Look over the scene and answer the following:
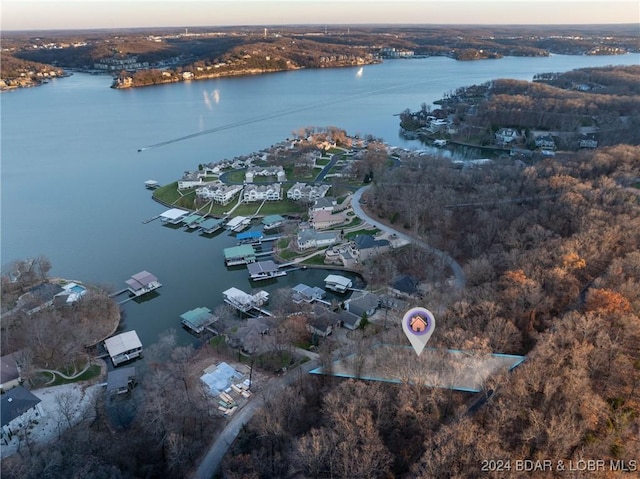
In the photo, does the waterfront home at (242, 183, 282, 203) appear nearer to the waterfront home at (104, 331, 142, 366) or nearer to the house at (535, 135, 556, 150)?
A: the waterfront home at (104, 331, 142, 366)

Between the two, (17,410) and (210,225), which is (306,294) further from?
(17,410)

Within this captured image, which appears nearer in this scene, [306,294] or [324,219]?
[306,294]

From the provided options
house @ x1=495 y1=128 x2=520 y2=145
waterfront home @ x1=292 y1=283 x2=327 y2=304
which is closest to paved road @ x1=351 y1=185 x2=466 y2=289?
waterfront home @ x1=292 y1=283 x2=327 y2=304

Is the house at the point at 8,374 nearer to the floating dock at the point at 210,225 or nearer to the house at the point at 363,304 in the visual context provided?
the house at the point at 363,304

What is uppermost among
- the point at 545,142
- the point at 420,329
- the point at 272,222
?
the point at 420,329

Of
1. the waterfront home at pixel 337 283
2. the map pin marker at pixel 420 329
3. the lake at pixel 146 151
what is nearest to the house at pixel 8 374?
the lake at pixel 146 151

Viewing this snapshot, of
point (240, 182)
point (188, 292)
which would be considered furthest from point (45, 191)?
point (188, 292)

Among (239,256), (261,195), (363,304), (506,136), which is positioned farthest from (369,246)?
(506,136)
